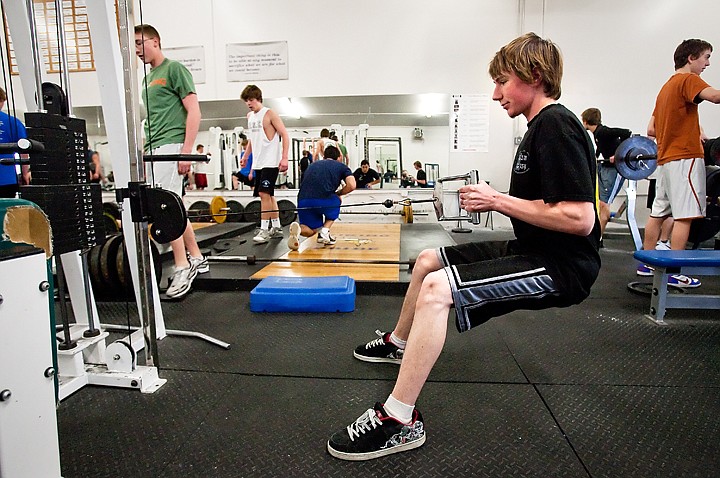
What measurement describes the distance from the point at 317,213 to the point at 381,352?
2060 millimetres

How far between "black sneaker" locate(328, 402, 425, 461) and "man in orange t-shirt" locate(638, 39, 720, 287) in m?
2.13

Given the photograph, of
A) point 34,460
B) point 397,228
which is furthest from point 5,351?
point 397,228

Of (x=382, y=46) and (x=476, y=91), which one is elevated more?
(x=382, y=46)

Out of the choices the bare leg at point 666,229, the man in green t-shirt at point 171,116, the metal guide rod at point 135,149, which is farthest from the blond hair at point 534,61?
the bare leg at point 666,229

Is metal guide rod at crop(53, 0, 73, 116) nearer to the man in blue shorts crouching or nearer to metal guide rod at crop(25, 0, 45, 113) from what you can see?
metal guide rod at crop(25, 0, 45, 113)

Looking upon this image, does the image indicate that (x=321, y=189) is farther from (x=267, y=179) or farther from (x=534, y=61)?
(x=534, y=61)

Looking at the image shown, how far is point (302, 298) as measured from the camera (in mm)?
2115

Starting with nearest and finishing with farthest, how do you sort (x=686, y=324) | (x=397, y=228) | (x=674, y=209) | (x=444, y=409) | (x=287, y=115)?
(x=444, y=409) → (x=686, y=324) → (x=674, y=209) → (x=397, y=228) → (x=287, y=115)

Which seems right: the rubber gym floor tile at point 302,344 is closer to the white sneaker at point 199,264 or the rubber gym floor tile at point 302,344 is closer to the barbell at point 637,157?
the white sneaker at point 199,264

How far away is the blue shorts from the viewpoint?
333 cm

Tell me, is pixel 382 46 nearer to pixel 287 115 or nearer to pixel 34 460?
pixel 287 115

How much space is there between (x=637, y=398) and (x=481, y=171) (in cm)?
432

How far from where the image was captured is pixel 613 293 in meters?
Result: 2.52

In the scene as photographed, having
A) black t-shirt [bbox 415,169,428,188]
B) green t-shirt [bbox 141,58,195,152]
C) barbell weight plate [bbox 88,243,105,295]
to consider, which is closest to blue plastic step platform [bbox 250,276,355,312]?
barbell weight plate [bbox 88,243,105,295]
